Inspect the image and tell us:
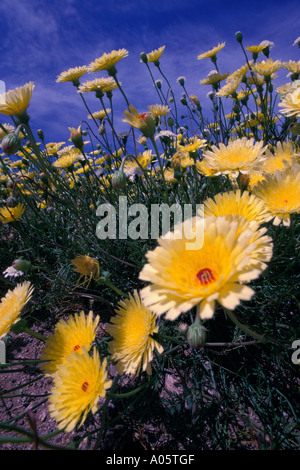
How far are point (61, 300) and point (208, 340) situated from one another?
1551 millimetres

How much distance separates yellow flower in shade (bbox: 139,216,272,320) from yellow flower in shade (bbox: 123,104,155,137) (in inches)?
40.9

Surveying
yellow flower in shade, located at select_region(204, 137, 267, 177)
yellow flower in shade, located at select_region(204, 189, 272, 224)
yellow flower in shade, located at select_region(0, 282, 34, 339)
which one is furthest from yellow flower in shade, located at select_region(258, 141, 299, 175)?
yellow flower in shade, located at select_region(0, 282, 34, 339)

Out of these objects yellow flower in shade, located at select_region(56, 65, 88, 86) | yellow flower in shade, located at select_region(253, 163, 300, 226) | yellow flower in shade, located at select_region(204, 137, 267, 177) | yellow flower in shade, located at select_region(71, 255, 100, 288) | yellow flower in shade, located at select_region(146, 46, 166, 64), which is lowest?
yellow flower in shade, located at select_region(71, 255, 100, 288)

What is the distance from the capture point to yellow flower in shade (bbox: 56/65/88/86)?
287 centimetres

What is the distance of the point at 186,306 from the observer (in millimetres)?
880

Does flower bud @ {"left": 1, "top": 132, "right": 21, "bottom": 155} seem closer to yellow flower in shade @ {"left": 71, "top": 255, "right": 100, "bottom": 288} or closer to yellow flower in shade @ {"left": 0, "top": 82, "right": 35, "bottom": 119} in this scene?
yellow flower in shade @ {"left": 0, "top": 82, "right": 35, "bottom": 119}

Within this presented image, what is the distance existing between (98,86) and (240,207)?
216 cm

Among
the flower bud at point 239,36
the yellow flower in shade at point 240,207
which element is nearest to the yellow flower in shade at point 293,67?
the flower bud at point 239,36

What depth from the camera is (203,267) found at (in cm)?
112

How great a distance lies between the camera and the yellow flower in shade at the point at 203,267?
90 centimetres

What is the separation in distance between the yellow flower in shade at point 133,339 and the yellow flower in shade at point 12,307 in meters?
0.49

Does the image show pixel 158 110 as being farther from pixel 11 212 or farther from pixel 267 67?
pixel 11 212

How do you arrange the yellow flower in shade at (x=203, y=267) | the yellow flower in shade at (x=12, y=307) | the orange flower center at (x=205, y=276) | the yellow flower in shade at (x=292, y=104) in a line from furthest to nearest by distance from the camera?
the yellow flower in shade at (x=292, y=104) → the yellow flower in shade at (x=12, y=307) → the orange flower center at (x=205, y=276) → the yellow flower in shade at (x=203, y=267)

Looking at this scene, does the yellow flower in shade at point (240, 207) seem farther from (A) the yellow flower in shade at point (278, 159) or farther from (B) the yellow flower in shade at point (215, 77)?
(B) the yellow flower in shade at point (215, 77)
